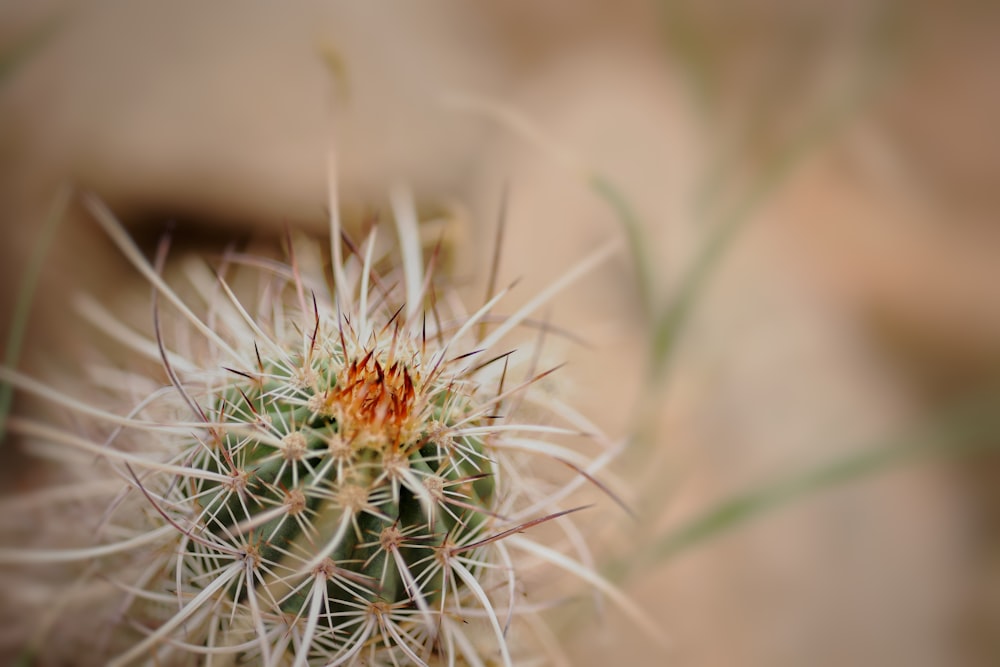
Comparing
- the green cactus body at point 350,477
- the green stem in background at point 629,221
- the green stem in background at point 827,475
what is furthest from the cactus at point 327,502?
the green stem in background at point 827,475

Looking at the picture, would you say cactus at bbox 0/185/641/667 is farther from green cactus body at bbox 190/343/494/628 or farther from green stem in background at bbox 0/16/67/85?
green stem in background at bbox 0/16/67/85

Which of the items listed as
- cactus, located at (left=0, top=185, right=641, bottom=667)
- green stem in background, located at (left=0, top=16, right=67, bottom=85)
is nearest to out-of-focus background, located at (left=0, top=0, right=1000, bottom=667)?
green stem in background, located at (left=0, top=16, right=67, bottom=85)

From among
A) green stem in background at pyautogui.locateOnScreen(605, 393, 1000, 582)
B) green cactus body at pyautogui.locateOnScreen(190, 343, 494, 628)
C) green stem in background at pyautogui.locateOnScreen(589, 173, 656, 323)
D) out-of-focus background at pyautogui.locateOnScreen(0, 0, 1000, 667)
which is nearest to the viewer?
green cactus body at pyautogui.locateOnScreen(190, 343, 494, 628)

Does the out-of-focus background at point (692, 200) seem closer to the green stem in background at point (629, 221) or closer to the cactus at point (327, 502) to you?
the green stem in background at point (629, 221)

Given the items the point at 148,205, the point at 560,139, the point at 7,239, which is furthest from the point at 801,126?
the point at 7,239

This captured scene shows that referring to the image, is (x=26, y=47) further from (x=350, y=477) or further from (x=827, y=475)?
(x=827, y=475)

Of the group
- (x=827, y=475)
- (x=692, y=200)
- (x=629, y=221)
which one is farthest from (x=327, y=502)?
(x=692, y=200)
